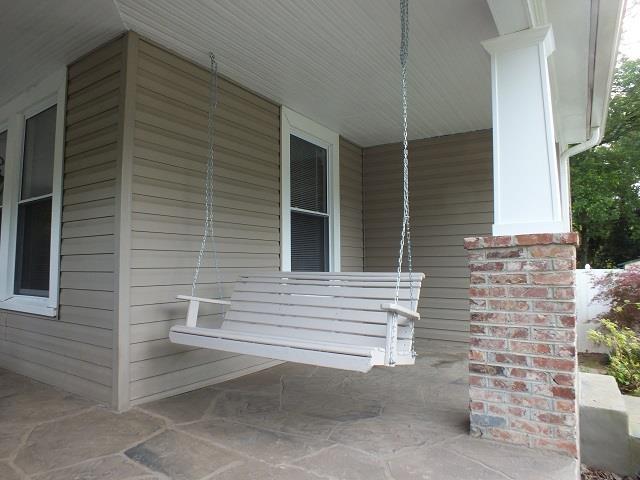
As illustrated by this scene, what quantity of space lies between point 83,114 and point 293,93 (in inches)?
72.7

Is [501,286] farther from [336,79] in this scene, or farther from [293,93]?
[293,93]

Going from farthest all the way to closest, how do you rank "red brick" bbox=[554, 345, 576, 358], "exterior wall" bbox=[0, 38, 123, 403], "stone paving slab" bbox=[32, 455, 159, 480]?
"exterior wall" bbox=[0, 38, 123, 403]
"red brick" bbox=[554, 345, 576, 358]
"stone paving slab" bbox=[32, 455, 159, 480]

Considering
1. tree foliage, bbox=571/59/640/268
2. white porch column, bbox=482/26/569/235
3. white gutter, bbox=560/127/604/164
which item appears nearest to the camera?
white porch column, bbox=482/26/569/235

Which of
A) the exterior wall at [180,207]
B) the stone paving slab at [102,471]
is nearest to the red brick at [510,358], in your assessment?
the stone paving slab at [102,471]

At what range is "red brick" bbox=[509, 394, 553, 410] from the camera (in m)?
2.07

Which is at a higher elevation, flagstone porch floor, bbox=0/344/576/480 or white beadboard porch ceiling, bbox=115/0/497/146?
white beadboard porch ceiling, bbox=115/0/497/146

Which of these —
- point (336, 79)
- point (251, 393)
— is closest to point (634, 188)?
point (336, 79)

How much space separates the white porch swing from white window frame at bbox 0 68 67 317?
1474mm

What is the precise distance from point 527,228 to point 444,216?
3138mm

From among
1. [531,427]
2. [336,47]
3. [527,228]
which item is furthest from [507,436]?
[336,47]

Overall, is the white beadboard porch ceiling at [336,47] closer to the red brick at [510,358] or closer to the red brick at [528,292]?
the red brick at [528,292]

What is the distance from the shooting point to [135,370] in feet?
9.46

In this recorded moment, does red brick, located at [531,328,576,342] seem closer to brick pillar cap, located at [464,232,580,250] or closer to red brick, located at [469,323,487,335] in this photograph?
red brick, located at [469,323,487,335]

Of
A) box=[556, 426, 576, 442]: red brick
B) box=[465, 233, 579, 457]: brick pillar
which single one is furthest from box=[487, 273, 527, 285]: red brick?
box=[556, 426, 576, 442]: red brick
